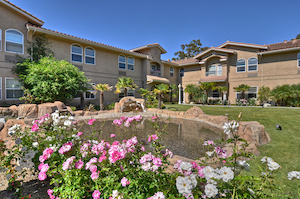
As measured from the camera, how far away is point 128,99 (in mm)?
13688

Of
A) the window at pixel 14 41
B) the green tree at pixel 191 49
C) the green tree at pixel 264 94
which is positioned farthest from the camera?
the green tree at pixel 191 49

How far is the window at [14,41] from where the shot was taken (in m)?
11.5

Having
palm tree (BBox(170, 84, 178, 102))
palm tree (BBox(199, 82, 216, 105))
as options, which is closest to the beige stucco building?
palm tree (BBox(199, 82, 216, 105))

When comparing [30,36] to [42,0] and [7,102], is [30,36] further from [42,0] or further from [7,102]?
[7,102]

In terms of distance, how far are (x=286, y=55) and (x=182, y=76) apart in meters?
13.4

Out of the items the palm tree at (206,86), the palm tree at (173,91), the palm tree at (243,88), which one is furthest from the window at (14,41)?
the palm tree at (243,88)

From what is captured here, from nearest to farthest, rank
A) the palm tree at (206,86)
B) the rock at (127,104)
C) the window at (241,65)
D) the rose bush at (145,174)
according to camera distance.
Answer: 1. the rose bush at (145,174)
2. the rock at (127,104)
3. the window at (241,65)
4. the palm tree at (206,86)

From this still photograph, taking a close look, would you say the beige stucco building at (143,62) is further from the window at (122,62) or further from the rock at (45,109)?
the rock at (45,109)

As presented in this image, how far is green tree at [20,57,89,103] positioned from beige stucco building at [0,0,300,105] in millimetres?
1964

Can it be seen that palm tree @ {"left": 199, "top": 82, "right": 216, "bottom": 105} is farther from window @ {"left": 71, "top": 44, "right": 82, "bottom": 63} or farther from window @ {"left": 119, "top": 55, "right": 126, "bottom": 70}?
window @ {"left": 71, "top": 44, "right": 82, "bottom": 63}

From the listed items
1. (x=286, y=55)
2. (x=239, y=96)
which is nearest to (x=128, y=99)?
(x=239, y=96)

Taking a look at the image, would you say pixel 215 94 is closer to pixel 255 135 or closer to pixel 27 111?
pixel 255 135

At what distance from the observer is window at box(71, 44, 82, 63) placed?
14922mm

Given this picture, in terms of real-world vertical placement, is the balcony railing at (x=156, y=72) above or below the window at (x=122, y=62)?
below
